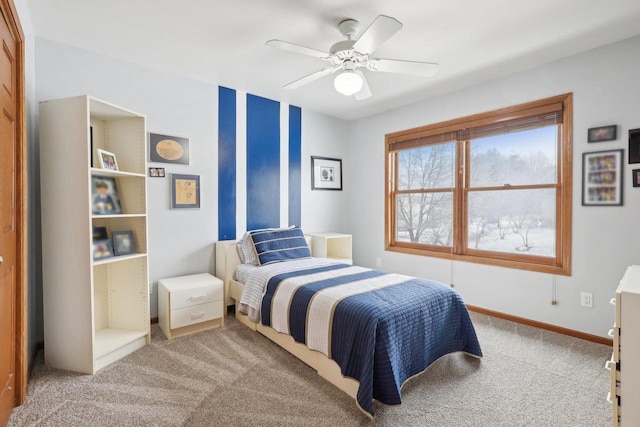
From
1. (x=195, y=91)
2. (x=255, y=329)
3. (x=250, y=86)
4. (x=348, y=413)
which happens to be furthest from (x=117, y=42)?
(x=348, y=413)

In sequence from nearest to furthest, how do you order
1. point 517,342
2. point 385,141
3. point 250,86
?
1. point 517,342
2. point 250,86
3. point 385,141

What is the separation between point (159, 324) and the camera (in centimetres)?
300

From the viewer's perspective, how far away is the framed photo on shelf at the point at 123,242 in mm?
2498

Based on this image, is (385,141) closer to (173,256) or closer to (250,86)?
(250,86)

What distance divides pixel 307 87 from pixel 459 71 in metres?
1.51

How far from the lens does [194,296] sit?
2812 millimetres

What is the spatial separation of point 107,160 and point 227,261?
1.41 metres

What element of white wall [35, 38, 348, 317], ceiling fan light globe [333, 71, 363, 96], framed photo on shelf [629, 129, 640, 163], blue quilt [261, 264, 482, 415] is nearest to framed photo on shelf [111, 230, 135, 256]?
white wall [35, 38, 348, 317]

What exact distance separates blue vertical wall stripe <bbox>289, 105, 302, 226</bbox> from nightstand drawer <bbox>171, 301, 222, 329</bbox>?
1.51m

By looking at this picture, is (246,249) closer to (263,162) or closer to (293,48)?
(263,162)

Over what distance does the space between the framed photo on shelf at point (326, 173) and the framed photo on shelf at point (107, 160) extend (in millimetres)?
2355

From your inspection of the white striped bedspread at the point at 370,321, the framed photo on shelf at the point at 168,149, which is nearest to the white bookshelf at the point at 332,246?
the white striped bedspread at the point at 370,321

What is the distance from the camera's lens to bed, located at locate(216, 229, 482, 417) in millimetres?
1795

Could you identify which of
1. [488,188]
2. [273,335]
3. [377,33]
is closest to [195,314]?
[273,335]
